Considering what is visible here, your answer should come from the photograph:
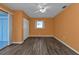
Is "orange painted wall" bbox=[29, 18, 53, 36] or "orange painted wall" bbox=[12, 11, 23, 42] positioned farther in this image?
"orange painted wall" bbox=[29, 18, 53, 36]

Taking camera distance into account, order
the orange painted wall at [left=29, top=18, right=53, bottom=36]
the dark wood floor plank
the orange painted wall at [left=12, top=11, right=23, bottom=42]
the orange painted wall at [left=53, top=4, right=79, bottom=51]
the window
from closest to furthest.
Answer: the orange painted wall at [left=53, top=4, right=79, bottom=51] < the dark wood floor plank < the orange painted wall at [left=12, top=11, right=23, bottom=42] < the orange painted wall at [left=29, top=18, right=53, bottom=36] < the window

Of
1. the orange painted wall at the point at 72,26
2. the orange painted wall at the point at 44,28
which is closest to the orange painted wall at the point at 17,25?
the orange painted wall at the point at 72,26

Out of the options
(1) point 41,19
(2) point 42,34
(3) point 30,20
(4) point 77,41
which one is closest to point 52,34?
(2) point 42,34

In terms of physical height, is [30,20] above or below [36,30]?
above

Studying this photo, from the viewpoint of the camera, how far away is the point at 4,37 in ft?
27.2

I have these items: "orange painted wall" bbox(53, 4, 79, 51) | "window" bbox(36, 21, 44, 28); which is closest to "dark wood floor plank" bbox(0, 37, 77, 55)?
"orange painted wall" bbox(53, 4, 79, 51)

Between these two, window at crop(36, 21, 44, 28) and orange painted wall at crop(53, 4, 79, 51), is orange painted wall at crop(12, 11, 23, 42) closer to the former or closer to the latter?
orange painted wall at crop(53, 4, 79, 51)

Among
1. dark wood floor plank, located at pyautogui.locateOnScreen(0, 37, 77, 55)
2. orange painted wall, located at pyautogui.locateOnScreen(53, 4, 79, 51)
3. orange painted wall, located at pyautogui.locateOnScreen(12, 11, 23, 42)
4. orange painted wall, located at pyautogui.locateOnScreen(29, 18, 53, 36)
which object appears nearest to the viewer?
orange painted wall, located at pyautogui.locateOnScreen(53, 4, 79, 51)

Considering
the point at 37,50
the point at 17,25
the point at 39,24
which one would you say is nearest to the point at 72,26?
the point at 37,50

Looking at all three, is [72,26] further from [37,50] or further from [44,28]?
[44,28]

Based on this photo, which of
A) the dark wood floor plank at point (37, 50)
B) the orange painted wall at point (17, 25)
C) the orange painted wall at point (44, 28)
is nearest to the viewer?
the dark wood floor plank at point (37, 50)

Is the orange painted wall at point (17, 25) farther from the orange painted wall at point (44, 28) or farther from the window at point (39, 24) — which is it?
the window at point (39, 24)

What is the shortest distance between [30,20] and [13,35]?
522cm
